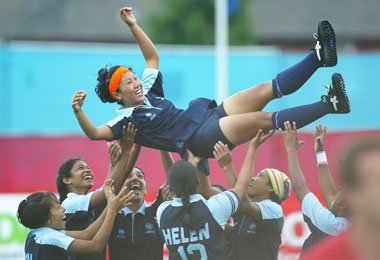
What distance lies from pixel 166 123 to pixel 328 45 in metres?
1.17

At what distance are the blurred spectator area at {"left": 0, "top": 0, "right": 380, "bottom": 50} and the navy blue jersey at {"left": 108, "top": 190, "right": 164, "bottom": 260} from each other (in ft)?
66.9

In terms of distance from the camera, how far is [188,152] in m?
6.14

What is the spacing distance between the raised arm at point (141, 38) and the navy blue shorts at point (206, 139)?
620mm

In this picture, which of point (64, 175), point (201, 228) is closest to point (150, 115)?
point (64, 175)

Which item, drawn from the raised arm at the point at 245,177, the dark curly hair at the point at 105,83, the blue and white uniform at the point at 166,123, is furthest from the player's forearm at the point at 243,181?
the dark curly hair at the point at 105,83

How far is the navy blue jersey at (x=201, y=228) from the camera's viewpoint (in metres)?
5.18

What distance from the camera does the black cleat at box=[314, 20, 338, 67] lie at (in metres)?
5.73

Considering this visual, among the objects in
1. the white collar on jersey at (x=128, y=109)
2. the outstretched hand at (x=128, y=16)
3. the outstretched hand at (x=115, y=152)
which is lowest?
the outstretched hand at (x=115, y=152)

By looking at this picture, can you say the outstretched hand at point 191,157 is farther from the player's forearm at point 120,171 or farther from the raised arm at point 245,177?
the raised arm at point 245,177

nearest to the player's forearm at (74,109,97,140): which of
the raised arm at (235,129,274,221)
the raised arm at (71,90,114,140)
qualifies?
the raised arm at (71,90,114,140)

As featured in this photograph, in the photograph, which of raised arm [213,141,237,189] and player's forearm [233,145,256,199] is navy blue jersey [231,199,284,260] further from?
player's forearm [233,145,256,199]

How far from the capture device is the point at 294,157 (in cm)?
598

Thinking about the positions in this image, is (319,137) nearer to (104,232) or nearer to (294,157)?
(294,157)

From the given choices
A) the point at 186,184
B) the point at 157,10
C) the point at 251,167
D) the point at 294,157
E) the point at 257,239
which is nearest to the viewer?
the point at 186,184
